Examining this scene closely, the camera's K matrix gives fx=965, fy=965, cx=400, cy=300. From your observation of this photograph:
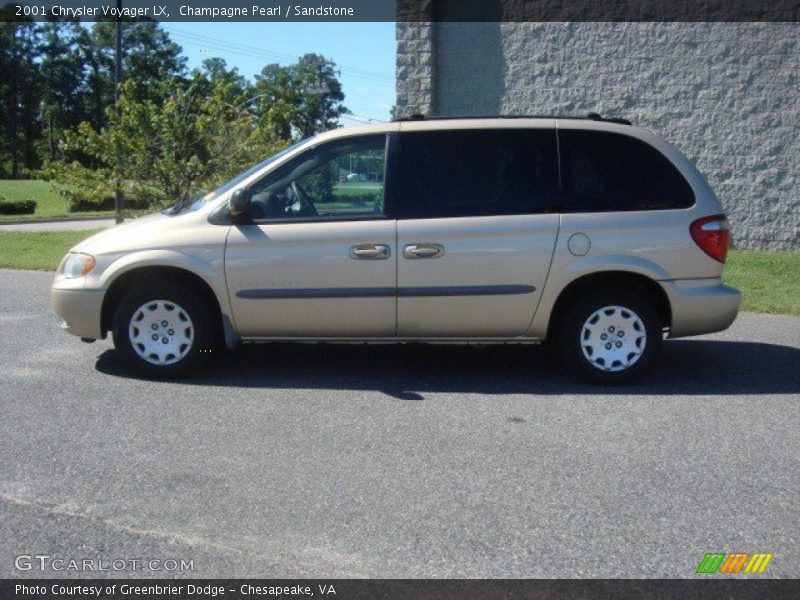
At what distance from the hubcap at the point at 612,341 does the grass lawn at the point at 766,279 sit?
164 inches

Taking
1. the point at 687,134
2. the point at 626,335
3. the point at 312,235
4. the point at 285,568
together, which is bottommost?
the point at 285,568

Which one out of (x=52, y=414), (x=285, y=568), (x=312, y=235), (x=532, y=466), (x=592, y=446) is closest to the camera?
(x=285, y=568)

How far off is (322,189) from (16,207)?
36668 mm

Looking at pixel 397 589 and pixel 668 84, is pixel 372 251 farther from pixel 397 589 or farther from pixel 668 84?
pixel 668 84

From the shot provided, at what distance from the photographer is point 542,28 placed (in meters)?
15.9

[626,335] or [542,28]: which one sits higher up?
[542,28]

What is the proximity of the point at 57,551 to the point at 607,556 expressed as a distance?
92.3 inches

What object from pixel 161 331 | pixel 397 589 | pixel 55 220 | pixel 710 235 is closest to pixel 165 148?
pixel 161 331

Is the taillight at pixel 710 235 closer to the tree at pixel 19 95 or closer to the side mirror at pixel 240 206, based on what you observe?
the side mirror at pixel 240 206

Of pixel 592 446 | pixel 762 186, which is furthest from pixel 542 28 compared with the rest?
pixel 592 446

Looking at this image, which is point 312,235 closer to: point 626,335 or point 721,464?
point 626,335

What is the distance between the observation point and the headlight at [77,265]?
7289 millimetres

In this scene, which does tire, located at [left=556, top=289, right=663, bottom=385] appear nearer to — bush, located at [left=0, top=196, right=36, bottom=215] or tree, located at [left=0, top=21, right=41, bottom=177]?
bush, located at [left=0, top=196, right=36, bottom=215]

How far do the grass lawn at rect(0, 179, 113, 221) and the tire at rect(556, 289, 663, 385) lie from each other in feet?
107
